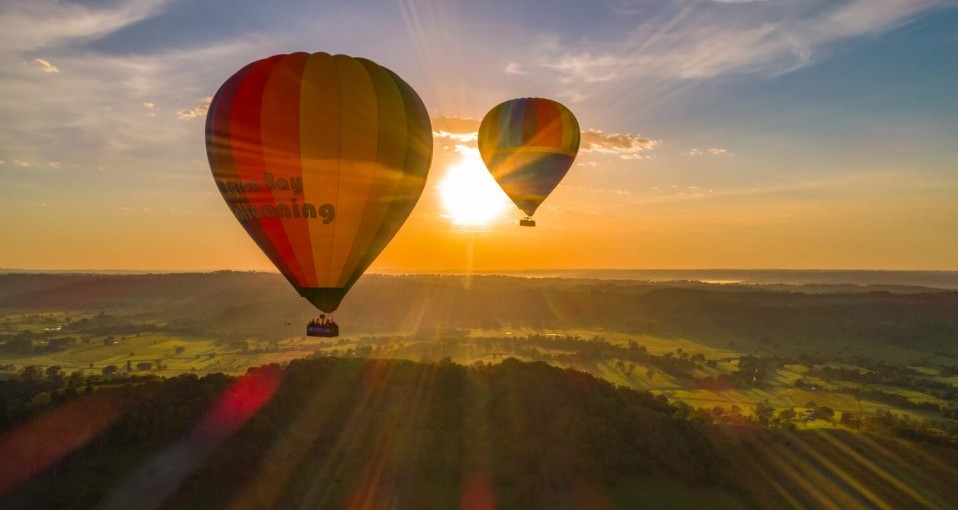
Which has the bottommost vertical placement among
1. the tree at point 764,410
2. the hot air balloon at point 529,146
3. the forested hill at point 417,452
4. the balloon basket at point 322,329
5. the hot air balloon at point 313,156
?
the tree at point 764,410

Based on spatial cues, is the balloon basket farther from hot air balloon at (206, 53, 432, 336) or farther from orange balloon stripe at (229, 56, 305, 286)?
orange balloon stripe at (229, 56, 305, 286)

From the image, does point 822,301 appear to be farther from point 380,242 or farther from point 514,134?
point 380,242

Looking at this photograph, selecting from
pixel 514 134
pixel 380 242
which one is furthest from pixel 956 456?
pixel 380 242

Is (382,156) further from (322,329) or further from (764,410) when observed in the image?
(764,410)

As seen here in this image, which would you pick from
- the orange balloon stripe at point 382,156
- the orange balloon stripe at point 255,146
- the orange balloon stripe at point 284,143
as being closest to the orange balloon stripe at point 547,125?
the orange balloon stripe at point 382,156

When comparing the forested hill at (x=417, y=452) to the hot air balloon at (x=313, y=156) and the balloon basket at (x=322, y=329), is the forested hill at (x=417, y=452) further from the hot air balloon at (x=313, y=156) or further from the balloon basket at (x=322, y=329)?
the hot air balloon at (x=313, y=156)

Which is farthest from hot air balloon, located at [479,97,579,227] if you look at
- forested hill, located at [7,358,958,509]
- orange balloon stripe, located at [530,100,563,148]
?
forested hill, located at [7,358,958,509]
